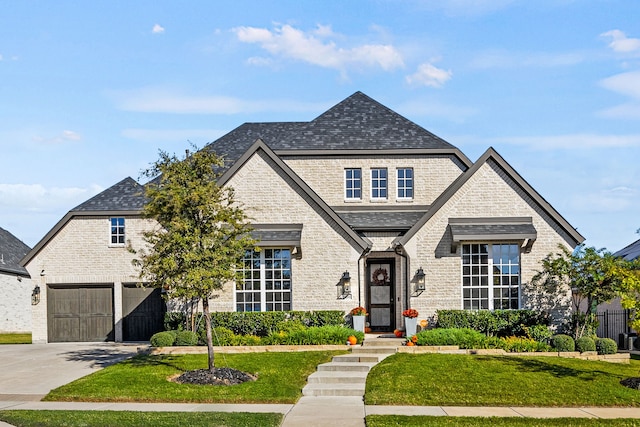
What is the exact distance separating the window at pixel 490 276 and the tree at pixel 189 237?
8.94 metres

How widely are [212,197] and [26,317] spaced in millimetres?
31511

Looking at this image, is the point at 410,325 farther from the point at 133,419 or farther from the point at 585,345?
the point at 133,419

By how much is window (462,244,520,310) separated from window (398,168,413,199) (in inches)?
217

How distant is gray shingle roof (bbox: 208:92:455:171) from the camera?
2927 cm

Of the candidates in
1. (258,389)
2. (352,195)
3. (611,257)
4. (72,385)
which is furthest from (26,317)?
(611,257)

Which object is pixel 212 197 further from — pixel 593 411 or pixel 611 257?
pixel 611 257

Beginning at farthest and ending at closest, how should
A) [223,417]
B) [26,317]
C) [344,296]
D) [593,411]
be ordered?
[26,317] → [344,296] → [593,411] → [223,417]

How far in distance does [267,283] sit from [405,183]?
8217mm

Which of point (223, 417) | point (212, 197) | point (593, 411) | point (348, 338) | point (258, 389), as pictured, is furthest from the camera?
point (348, 338)

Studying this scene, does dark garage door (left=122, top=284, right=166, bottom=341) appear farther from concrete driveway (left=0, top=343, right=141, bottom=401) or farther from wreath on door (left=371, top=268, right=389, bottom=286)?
wreath on door (left=371, top=268, right=389, bottom=286)

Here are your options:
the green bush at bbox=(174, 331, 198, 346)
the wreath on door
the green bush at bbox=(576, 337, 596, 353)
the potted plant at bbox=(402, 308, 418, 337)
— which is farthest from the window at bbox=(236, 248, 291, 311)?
the green bush at bbox=(576, 337, 596, 353)

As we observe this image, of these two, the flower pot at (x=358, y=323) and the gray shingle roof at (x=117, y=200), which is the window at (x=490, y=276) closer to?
the flower pot at (x=358, y=323)

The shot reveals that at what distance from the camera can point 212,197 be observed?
18.0 metres

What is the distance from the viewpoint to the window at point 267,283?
2398 centimetres
